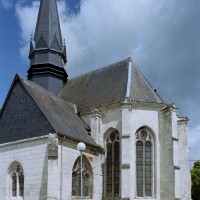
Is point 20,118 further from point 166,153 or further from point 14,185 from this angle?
point 166,153

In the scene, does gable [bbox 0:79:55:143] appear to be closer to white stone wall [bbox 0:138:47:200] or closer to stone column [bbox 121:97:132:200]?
white stone wall [bbox 0:138:47:200]

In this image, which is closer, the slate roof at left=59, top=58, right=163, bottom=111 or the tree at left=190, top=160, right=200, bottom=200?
the slate roof at left=59, top=58, right=163, bottom=111

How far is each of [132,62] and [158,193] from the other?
31.0 feet

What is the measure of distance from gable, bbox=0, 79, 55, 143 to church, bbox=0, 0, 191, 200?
57mm

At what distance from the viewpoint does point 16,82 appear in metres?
23.2

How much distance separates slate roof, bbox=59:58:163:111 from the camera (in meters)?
24.7

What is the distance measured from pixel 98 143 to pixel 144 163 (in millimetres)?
3145

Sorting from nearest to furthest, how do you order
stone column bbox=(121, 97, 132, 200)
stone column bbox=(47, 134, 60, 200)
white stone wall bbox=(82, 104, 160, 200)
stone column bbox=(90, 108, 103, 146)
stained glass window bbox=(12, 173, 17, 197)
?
stone column bbox=(47, 134, 60, 200)
stained glass window bbox=(12, 173, 17, 197)
stone column bbox=(121, 97, 132, 200)
white stone wall bbox=(82, 104, 160, 200)
stone column bbox=(90, 108, 103, 146)

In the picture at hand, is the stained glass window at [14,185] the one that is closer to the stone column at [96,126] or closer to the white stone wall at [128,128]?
the stone column at [96,126]

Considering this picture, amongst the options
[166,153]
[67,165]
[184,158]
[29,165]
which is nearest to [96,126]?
[67,165]

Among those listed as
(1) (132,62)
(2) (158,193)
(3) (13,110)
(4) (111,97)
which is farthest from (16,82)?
(2) (158,193)

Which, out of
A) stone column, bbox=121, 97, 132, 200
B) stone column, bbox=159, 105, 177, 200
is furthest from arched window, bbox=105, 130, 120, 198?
stone column, bbox=159, 105, 177, 200

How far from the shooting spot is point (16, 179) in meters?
21.3

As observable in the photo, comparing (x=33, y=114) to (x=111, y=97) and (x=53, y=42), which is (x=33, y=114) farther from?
(x=53, y=42)
